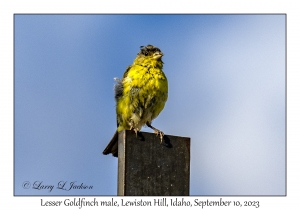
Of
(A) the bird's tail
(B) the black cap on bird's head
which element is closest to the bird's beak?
(B) the black cap on bird's head

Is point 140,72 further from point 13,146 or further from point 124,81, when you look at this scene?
point 13,146

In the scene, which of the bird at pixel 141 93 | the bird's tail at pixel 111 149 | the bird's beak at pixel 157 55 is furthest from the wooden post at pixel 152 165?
the bird's beak at pixel 157 55

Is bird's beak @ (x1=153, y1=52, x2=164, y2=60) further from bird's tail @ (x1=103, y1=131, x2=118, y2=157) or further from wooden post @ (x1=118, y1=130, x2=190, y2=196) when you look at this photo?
wooden post @ (x1=118, y1=130, x2=190, y2=196)

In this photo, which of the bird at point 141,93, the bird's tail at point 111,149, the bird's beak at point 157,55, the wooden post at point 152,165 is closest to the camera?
the wooden post at point 152,165

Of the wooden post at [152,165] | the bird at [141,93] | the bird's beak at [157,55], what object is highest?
the bird's beak at [157,55]

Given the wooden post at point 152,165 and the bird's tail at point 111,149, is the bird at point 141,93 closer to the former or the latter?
the bird's tail at point 111,149

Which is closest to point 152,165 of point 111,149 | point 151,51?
point 111,149
